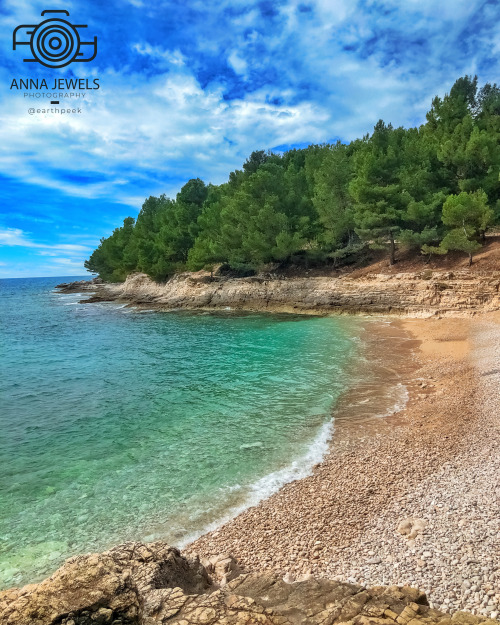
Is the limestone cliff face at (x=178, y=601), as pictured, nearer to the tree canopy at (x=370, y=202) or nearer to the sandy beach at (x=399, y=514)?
the sandy beach at (x=399, y=514)

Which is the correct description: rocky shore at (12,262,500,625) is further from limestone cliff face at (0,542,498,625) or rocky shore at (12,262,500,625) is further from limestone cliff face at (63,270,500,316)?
limestone cliff face at (63,270,500,316)

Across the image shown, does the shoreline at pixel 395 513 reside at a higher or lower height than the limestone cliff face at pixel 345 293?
lower

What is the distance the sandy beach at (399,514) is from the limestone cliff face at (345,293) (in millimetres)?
18011

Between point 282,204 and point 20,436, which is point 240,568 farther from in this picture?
point 282,204

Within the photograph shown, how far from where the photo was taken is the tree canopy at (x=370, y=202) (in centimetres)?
3038

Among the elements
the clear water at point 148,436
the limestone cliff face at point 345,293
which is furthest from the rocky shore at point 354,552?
the limestone cliff face at point 345,293

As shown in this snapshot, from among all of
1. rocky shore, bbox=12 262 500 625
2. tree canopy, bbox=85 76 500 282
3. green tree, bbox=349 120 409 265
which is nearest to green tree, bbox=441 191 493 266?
tree canopy, bbox=85 76 500 282

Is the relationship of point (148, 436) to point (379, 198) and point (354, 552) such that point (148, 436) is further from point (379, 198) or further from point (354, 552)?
point (379, 198)

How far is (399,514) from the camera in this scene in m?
5.79

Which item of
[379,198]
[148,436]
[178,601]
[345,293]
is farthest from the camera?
[345,293]

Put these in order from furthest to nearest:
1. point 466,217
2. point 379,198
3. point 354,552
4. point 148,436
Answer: point 379,198
point 466,217
point 148,436
point 354,552

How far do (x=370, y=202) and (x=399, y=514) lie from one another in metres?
31.4

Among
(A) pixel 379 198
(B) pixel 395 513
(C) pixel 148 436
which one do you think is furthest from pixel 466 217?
(C) pixel 148 436

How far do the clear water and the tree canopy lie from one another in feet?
50.6
